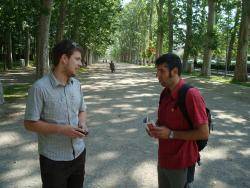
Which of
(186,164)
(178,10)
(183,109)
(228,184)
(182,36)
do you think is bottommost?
(228,184)

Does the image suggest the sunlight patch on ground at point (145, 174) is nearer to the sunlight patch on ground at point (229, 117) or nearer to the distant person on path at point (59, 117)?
the distant person on path at point (59, 117)

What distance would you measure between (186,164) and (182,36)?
43.3 m

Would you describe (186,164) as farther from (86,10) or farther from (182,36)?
(182,36)

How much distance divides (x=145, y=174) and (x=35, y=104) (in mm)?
3645

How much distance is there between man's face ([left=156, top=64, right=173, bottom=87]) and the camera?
11.4 ft

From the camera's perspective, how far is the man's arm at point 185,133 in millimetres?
3352

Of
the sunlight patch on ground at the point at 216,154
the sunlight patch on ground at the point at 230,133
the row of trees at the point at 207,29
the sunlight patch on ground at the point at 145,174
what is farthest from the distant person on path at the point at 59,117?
the row of trees at the point at 207,29

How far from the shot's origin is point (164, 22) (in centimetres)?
5188

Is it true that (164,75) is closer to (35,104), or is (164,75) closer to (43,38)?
(35,104)

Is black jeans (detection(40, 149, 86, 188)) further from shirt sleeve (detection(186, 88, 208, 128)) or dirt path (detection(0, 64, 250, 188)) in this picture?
dirt path (detection(0, 64, 250, 188))

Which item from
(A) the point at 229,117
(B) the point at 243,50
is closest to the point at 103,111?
(A) the point at 229,117

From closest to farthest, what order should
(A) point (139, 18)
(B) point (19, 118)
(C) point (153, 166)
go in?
1. (C) point (153, 166)
2. (B) point (19, 118)
3. (A) point (139, 18)

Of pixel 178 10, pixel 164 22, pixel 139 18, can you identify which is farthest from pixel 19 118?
pixel 139 18

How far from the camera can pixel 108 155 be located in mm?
7809
